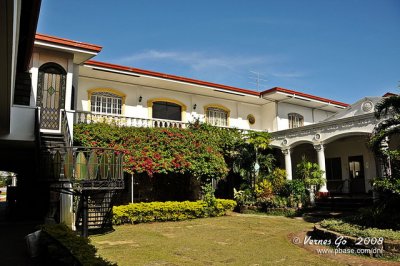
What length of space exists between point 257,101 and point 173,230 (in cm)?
1230

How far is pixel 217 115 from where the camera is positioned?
20812 millimetres

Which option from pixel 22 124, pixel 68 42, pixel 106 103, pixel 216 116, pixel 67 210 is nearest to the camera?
pixel 22 124

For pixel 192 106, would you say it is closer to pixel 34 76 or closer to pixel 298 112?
pixel 298 112

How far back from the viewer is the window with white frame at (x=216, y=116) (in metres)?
20.4

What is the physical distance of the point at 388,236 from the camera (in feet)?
25.0

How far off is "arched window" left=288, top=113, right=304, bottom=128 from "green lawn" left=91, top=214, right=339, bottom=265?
33.8ft

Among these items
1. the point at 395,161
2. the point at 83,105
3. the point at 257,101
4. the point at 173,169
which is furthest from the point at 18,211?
the point at 395,161

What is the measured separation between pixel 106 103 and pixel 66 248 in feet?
39.7

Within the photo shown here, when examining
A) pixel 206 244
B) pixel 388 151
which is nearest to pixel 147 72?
pixel 206 244

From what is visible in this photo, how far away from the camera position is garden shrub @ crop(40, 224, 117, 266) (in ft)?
16.3

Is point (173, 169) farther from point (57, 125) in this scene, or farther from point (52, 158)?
point (52, 158)

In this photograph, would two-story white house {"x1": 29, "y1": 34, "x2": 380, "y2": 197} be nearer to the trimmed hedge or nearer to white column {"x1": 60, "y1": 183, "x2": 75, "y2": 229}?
white column {"x1": 60, "y1": 183, "x2": 75, "y2": 229}

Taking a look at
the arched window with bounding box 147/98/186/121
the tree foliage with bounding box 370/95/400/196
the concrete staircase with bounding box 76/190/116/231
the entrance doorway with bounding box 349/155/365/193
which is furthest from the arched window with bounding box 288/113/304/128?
the concrete staircase with bounding box 76/190/116/231

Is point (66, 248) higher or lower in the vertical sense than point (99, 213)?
higher
